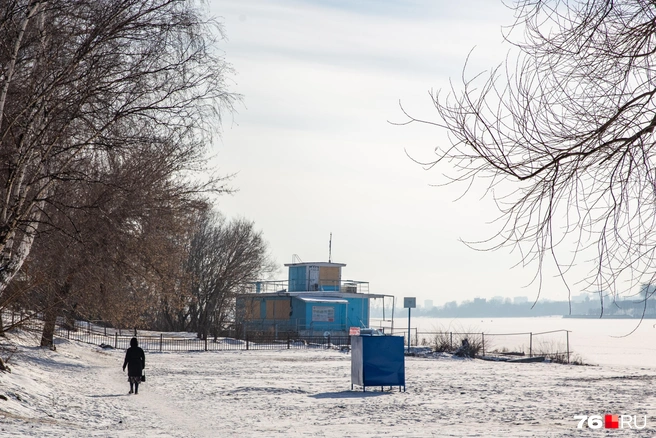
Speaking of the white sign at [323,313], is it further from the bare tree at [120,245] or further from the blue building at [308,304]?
the bare tree at [120,245]

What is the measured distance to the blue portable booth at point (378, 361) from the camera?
20672mm

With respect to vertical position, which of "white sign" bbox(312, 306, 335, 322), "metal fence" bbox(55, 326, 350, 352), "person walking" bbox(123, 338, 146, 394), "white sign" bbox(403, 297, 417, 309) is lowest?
"metal fence" bbox(55, 326, 350, 352)

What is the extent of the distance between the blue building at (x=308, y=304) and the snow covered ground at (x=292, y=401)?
2920 centimetres

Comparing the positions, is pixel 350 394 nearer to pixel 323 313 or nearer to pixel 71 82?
pixel 71 82

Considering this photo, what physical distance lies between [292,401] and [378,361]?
3537 millimetres

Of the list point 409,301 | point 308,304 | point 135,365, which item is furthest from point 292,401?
point 308,304

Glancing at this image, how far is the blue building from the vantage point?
59.3 m

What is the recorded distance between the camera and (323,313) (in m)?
59.6

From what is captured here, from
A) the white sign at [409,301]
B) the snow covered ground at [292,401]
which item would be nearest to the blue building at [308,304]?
the white sign at [409,301]

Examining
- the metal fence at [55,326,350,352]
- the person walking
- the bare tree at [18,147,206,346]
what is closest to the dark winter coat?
the person walking

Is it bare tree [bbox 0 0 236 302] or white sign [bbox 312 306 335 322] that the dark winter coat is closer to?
bare tree [bbox 0 0 236 302]

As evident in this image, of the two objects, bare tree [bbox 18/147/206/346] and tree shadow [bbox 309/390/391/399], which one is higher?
bare tree [bbox 18/147/206/346]

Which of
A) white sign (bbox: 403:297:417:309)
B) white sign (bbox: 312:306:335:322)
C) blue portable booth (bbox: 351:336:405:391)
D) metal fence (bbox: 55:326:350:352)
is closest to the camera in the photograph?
blue portable booth (bbox: 351:336:405:391)

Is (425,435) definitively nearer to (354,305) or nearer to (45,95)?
(45,95)
